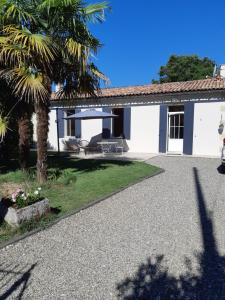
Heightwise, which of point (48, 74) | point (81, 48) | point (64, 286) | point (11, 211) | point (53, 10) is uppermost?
point (53, 10)

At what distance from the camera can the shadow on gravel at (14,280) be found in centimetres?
286

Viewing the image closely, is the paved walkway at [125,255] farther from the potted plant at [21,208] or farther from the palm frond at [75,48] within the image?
the palm frond at [75,48]

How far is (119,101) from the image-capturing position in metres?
15.4

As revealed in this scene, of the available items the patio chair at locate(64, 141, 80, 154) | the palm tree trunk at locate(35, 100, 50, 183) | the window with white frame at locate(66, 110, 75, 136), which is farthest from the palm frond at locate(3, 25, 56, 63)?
the window with white frame at locate(66, 110, 75, 136)

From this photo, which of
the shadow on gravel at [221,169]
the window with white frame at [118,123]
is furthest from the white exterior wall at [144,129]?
the shadow on gravel at [221,169]

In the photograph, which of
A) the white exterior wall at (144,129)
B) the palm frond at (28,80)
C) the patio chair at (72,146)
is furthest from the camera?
the patio chair at (72,146)

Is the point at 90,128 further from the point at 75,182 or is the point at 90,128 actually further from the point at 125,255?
the point at 125,255

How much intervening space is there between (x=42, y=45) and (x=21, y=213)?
12.7ft

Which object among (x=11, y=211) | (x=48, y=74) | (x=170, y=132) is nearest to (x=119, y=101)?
(x=170, y=132)

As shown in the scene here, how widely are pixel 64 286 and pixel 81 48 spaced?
5.61m

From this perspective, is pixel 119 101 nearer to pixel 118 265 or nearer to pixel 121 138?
pixel 121 138

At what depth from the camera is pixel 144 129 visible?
48.4 feet

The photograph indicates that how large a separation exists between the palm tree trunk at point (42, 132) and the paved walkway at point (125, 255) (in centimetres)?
230

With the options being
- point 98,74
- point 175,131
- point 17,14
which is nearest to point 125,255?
point 98,74
